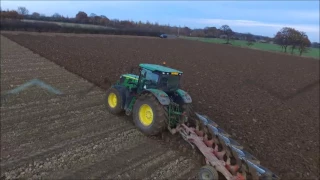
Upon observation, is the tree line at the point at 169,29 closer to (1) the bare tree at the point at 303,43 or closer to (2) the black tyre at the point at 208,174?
(1) the bare tree at the point at 303,43

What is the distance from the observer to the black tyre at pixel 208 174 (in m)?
5.80

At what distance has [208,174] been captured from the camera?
5.91 metres

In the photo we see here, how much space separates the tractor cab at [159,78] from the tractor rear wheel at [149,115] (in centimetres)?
48

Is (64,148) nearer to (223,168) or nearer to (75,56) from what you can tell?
(223,168)

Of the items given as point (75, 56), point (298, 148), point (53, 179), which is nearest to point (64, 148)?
point (53, 179)

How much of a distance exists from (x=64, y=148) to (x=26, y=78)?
23.1 feet

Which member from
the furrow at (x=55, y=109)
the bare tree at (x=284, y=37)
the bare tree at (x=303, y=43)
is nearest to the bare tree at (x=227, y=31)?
the bare tree at (x=284, y=37)

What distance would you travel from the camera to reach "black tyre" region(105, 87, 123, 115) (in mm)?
8933

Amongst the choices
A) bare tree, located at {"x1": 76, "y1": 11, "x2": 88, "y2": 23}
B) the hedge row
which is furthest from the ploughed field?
bare tree, located at {"x1": 76, "y1": 11, "x2": 88, "y2": 23}

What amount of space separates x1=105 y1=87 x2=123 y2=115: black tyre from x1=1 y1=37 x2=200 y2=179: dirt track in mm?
259

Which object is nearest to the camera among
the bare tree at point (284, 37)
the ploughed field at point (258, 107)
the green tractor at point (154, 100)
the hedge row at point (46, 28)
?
the green tractor at point (154, 100)

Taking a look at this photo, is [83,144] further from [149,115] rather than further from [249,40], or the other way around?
[249,40]

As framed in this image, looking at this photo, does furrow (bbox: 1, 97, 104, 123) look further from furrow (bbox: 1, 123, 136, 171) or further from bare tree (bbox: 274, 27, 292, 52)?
bare tree (bbox: 274, 27, 292, 52)

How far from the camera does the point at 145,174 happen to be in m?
6.36
